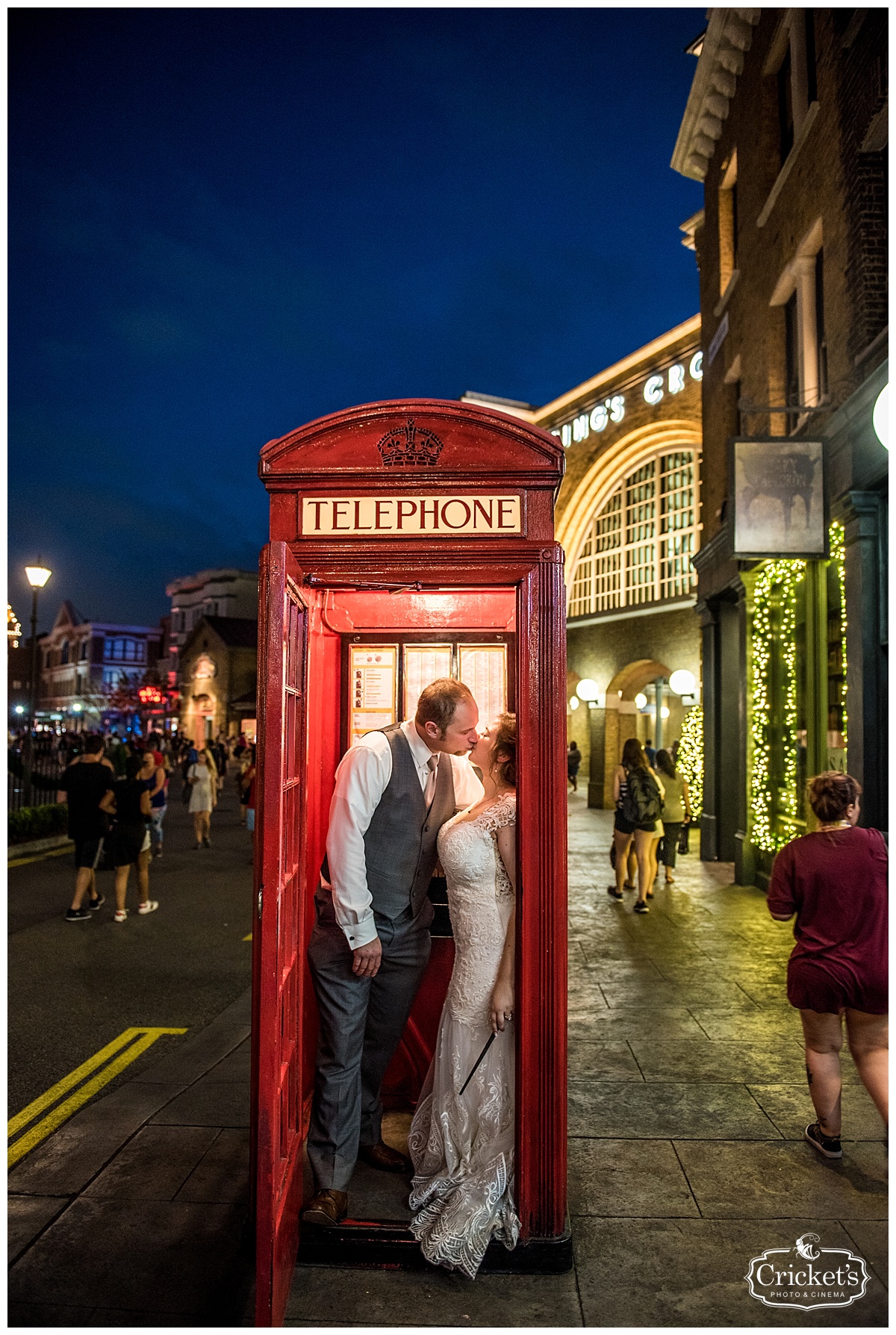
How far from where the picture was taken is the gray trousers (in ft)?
10.8

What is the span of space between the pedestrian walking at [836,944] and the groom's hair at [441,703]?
5.85ft

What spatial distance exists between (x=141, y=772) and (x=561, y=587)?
7329 mm

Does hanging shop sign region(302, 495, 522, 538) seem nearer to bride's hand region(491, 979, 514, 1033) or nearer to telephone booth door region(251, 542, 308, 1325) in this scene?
telephone booth door region(251, 542, 308, 1325)

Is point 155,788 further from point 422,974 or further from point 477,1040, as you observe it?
point 477,1040

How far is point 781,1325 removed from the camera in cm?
285

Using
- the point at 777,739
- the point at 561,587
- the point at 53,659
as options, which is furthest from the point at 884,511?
the point at 53,659

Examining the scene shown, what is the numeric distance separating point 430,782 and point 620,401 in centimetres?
2118

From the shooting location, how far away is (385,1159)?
3.66 metres

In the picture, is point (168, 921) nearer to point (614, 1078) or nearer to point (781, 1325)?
point (614, 1078)

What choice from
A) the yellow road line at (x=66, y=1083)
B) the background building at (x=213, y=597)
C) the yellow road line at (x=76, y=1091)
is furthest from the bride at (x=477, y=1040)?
the background building at (x=213, y=597)

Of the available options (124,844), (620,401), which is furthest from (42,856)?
(620,401)

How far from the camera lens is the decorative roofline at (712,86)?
450 inches

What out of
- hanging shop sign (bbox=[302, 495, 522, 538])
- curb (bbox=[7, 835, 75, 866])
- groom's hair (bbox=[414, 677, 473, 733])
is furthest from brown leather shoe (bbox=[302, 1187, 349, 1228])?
curb (bbox=[7, 835, 75, 866])

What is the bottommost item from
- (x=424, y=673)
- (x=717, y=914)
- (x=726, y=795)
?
(x=717, y=914)
